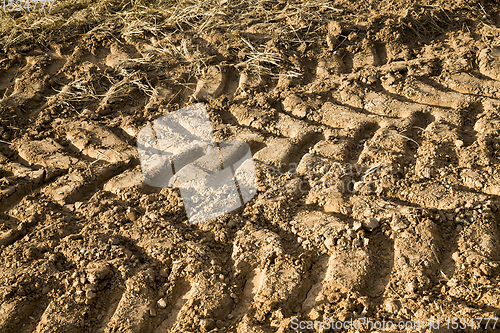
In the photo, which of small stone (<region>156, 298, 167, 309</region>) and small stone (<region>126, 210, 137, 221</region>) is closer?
small stone (<region>156, 298, 167, 309</region>)

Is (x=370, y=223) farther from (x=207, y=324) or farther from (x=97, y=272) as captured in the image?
(x=97, y=272)

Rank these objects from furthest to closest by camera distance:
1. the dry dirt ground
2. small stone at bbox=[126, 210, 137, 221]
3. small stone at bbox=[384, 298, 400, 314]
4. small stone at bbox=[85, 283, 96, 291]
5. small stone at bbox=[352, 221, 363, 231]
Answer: small stone at bbox=[126, 210, 137, 221]
small stone at bbox=[352, 221, 363, 231]
small stone at bbox=[85, 283, 96, 291]
the dry dirt ground
small stone at bbox=[384, 298, 400, 314]

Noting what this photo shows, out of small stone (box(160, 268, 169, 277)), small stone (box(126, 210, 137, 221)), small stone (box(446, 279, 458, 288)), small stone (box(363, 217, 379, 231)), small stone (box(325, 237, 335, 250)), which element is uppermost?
small stone (box(126, 210, 137, 221))

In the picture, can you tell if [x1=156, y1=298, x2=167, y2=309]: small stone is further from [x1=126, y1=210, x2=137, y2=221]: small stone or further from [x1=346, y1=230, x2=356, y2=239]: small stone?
[x1=346, y1=230, x2=356, y2=239]: small stone

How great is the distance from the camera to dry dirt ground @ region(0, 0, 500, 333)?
2.32m

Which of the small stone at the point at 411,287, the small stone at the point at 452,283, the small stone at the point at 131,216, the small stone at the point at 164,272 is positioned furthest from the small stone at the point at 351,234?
the small stone at the point at 131,216

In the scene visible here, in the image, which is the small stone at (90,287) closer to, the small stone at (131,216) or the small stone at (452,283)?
Result: the small stone at (131,216)

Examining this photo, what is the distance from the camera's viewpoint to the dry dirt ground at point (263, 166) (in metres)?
2.32

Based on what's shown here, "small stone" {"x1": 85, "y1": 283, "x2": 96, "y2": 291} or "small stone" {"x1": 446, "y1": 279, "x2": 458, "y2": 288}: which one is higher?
"small stone" {"x1": 85, "y1": 283, "x2": 96, "y2": 291}

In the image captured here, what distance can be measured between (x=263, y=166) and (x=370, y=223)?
0.89m

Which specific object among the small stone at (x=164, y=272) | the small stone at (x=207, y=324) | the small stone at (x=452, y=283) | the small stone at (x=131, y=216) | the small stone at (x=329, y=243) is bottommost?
the small stone at (x=452, y=283)

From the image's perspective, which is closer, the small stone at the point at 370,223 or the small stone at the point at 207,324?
the small stone at the point at 207,324

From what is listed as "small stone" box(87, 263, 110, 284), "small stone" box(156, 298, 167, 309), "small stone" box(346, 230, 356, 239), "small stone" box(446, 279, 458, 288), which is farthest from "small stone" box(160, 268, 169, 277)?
"small stone" box(446, 279, 458, 288)

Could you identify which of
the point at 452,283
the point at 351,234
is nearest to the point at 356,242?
the point at 351,234
